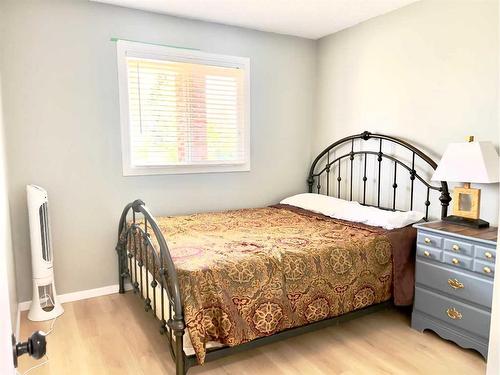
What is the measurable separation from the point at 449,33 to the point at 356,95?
3.11 ft

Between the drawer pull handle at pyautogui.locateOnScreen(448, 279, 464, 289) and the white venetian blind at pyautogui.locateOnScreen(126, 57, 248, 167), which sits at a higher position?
the white venetian blind at pyautogui.locateOnScreen(126, 57, 248, 167)

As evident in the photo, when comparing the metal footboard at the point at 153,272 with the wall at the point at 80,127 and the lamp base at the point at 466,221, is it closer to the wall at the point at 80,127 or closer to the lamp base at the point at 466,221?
the wall at the point at 80,127

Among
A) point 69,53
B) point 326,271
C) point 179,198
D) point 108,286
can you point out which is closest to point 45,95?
point 69,53

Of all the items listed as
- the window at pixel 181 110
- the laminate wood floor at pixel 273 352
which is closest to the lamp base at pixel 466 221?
the laminate wood floor at pixel 273 352

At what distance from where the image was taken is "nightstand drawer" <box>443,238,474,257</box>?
219 centimetres

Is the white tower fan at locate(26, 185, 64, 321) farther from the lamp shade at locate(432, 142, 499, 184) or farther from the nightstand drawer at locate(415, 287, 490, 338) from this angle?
the lamp shade at locate(432, 142, 499, 184)

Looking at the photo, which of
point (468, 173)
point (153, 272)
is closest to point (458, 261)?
point (468, 173)

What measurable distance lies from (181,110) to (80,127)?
85 centimetres

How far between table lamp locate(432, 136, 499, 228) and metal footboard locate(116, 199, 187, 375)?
1906mm

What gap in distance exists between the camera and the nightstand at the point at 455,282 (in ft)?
6.97

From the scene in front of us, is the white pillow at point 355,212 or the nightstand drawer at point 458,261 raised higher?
the white pillow at point 355,212

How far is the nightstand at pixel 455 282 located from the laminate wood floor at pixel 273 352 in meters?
0.13

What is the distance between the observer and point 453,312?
2.28 m

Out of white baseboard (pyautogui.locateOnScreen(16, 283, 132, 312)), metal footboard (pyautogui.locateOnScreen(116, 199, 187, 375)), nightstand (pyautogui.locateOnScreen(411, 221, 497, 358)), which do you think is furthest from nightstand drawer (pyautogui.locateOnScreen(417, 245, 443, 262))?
white baseboard (pyautogui.locateOnScreen(16, 283, 132, 312))
